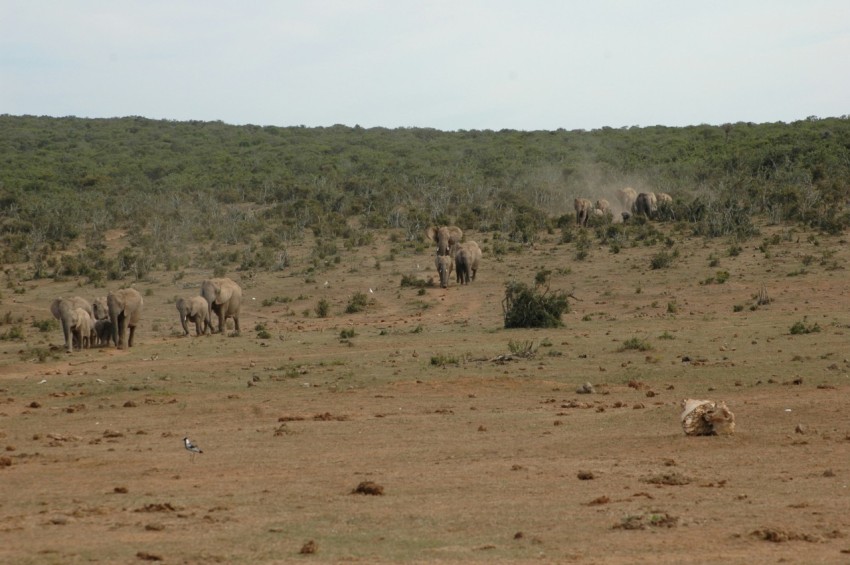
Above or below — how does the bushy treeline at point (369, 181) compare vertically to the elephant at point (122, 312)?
above

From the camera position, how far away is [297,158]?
205 ft

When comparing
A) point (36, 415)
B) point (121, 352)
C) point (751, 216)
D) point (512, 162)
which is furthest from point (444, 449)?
point (512, 162)

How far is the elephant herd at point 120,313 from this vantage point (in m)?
21.8

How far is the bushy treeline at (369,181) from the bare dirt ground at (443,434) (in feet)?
31.6

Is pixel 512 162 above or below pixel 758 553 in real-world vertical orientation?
above

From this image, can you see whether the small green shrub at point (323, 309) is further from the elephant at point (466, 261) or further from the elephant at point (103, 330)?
the elephant at point (103, 330)

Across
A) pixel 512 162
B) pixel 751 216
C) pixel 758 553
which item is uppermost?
pixel 512 162

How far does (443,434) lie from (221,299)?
1196 cm

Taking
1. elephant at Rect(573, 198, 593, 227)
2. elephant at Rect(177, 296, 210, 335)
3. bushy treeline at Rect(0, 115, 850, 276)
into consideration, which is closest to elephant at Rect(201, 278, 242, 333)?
elephant at Rect(177, 296, 210, 335)

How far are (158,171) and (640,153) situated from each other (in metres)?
23.7

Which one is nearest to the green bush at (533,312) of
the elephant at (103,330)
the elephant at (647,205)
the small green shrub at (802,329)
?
the small green shrub at (802,329)

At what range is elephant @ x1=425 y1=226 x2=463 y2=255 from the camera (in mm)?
32969

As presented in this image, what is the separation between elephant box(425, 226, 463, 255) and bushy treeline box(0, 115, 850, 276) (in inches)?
134

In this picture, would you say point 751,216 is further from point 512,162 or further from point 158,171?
point 158,171
